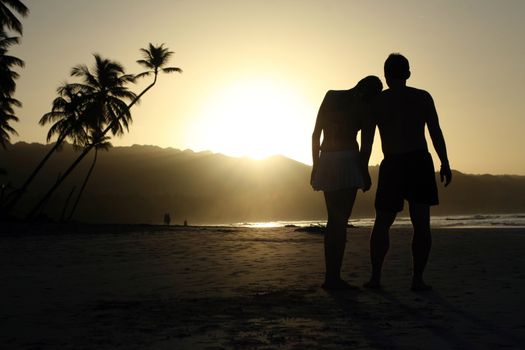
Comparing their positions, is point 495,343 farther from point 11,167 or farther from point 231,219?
point 11,167

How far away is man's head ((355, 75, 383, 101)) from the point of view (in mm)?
5754

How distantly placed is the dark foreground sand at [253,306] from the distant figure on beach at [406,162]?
43 centimetres

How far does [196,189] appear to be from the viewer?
412ft

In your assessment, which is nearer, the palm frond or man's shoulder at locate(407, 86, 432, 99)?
man's shoulder at locate(407, 86, 432, 99)

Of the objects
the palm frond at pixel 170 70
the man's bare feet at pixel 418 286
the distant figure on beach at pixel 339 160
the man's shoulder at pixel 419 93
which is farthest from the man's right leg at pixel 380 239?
the palm frond at pixel 170 70

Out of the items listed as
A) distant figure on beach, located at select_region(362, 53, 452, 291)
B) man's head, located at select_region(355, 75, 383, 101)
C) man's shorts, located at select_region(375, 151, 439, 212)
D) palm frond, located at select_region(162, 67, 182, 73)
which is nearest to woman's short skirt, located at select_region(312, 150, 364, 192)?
distant figure on beach, located at select_region(362, 53, 452, 291)

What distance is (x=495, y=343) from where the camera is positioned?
3227 millimetres

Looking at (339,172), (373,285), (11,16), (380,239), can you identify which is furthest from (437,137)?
(11,16)

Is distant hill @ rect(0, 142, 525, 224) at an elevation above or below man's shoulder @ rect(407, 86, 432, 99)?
above

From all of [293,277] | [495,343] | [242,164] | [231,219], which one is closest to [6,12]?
[293,277]

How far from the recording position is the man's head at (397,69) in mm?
5543

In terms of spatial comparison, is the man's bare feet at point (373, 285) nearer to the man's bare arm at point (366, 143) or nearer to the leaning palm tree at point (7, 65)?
the man's bare arm at point (366, 143)

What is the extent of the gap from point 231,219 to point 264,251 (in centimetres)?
10110

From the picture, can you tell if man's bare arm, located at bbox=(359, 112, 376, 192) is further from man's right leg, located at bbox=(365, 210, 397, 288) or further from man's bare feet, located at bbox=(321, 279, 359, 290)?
man's bare feet, located at bbox=(321, 279, 359, 290)
